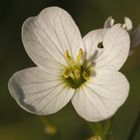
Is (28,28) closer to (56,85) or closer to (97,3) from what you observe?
(56,85)

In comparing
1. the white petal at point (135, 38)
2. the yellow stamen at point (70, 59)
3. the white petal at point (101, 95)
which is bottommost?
the white petal at point (101, 95)

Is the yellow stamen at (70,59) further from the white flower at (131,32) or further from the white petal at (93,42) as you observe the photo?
the white flower at (131,32)

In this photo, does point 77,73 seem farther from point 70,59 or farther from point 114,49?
point 114,49

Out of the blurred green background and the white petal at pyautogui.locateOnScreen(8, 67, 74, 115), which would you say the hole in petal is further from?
the blurred green background

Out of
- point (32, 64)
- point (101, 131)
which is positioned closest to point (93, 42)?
point (101, 131)

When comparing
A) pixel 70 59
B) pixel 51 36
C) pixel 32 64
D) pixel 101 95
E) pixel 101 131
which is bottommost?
pixel 32 64

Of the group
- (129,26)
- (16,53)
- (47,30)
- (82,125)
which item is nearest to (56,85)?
(47,30)

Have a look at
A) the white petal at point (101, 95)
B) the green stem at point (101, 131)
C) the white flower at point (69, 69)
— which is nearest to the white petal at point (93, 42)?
the white flower at point (69, 69)
